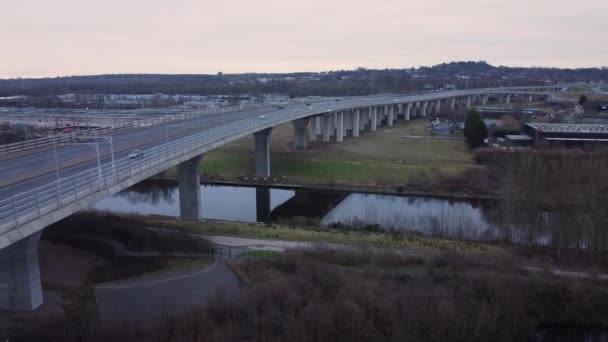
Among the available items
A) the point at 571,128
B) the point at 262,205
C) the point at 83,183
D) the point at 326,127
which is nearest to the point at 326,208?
the point at 262,205

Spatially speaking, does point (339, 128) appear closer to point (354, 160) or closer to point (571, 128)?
point (354, 160)

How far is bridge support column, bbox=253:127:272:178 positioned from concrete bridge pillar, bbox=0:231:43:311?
102 ft

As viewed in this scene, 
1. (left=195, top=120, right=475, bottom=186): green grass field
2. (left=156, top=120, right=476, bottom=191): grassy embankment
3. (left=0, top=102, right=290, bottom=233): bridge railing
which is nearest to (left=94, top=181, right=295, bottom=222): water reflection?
(left=156, top=120, right=476, bottom=191): grassy embankment

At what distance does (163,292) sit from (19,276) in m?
5.34

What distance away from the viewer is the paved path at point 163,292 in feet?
62.6

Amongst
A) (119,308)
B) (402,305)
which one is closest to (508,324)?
(402,305)

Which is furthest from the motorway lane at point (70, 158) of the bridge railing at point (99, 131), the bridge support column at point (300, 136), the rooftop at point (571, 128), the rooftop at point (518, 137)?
the rooftop at point (571, 128)

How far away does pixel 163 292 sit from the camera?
21.1 m

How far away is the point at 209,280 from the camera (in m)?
22.6

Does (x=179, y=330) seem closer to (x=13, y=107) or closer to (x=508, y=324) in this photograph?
(x=508, y=324)

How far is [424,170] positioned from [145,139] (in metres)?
26.4

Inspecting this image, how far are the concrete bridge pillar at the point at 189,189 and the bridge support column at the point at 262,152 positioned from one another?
15117 millimetres

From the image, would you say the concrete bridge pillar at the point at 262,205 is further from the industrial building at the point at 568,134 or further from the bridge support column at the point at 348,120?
the industrial building at the point at 568,134

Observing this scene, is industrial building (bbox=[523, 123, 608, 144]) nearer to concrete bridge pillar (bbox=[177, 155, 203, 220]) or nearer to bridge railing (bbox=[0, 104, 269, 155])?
bridge railing (bbox=[0, 104, 269, 155])
